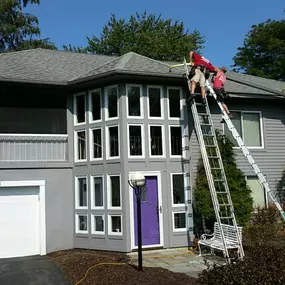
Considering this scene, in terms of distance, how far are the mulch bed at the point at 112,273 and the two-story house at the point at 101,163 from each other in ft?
4.05

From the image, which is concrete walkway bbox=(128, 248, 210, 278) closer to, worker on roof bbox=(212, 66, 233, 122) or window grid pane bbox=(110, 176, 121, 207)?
window grid pane bbox=(110, 176, 121, 207)

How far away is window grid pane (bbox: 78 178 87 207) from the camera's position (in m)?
12.9

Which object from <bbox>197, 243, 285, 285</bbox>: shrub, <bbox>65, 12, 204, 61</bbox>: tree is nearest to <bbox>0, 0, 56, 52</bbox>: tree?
<bbox>65, 12, 204, 61</bbox>: tree

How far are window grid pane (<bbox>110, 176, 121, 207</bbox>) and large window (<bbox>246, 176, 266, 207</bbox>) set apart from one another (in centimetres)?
493

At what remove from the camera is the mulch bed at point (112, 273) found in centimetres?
846

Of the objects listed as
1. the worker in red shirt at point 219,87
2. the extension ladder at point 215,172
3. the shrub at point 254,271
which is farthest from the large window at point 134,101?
Answer: the shrub at point 254,271

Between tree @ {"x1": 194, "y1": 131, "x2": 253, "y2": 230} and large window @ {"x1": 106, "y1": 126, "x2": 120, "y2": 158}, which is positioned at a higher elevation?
large window @ {"x1": 106, "y1": 126, "x2": 120, "y2": 158}

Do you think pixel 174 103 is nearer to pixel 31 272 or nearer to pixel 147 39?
pixel 31 272

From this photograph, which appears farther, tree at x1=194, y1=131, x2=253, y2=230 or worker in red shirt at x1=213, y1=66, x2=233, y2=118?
worker in red shirt at x1=213, y1=66, x2=233, y2=118

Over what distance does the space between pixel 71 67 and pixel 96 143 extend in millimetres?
3552

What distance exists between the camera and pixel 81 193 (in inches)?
512

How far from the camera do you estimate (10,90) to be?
13.2 meters

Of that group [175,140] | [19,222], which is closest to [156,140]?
[175,140]

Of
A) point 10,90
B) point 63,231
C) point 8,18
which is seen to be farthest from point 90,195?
point 8,18
